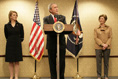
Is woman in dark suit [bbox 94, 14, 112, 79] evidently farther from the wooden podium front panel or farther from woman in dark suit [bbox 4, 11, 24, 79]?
woman in dark suit [bbox 4, 11, 24, 79]

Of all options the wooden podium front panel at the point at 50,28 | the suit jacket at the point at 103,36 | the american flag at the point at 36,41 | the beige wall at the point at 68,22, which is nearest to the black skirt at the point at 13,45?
the american flag at the point at 36,41

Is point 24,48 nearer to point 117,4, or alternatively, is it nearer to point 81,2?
point 81,2

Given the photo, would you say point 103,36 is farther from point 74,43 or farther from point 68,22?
point 68,22

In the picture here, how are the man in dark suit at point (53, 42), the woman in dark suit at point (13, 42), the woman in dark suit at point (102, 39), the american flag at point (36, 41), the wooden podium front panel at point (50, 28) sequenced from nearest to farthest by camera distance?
the wooden podium front panel at point (50, 28)
the man in dark suit at point (53, 42)
the woman in dark suit at point (13, 42)
the woman in dark suit at point (102, 39)
the american flag at point (36, 41)

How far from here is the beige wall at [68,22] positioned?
4309mm

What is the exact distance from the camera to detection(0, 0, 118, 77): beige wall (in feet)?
14.1

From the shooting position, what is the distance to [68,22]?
14.3 ft

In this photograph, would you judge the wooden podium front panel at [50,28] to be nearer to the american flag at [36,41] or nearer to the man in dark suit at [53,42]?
the man in dark suit at [53,42]

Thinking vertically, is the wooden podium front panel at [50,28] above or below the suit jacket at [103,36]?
above

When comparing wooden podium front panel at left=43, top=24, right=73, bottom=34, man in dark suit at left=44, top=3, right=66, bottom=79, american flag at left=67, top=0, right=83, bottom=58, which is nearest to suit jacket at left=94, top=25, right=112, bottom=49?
american flag at left=67, top=0, right=83, bottom=58

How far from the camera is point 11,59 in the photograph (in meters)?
3.44

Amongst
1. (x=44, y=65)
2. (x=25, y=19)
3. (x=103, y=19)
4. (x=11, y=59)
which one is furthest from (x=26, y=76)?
(x=103, y=19)

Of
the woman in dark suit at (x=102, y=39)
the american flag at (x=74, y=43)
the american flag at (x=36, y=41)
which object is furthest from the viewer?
the american flag at (x=74, y=43)

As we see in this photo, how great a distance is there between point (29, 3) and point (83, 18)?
1.62m
